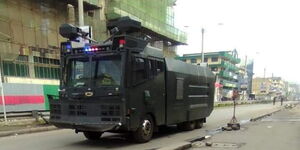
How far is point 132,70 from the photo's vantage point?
33.7 ft

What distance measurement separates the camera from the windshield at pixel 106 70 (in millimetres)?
10114

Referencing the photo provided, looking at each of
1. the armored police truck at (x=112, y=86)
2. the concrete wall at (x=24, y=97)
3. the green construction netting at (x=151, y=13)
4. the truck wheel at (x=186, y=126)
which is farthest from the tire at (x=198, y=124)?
the green construction netting at (x=151, y=13)

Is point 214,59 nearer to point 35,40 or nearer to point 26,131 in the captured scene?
point 35,40

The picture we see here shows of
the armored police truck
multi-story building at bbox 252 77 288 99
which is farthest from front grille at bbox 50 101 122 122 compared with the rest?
multi-story building at bbox 252 77 288 99

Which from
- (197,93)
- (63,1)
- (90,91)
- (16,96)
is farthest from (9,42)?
(90,91)

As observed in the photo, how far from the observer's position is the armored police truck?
998 centimetres

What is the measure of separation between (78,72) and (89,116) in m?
1.40

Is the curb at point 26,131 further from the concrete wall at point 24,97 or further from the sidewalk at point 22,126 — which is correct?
the concrete wall at point 24,97

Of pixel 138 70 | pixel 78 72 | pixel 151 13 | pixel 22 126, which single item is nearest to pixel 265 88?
pixel 151 13

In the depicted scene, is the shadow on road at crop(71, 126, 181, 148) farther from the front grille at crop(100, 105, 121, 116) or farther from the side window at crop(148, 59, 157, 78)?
the side window at crop(148, 59, 157, 78)

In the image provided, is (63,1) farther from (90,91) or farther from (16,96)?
(90,91)

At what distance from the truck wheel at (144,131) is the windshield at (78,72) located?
2.06m

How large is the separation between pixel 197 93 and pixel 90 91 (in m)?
6.22

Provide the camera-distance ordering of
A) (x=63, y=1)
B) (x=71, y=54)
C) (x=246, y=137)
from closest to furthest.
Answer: (x=71, y=54) < (x=246, y=137) < (x=63, y=1)
